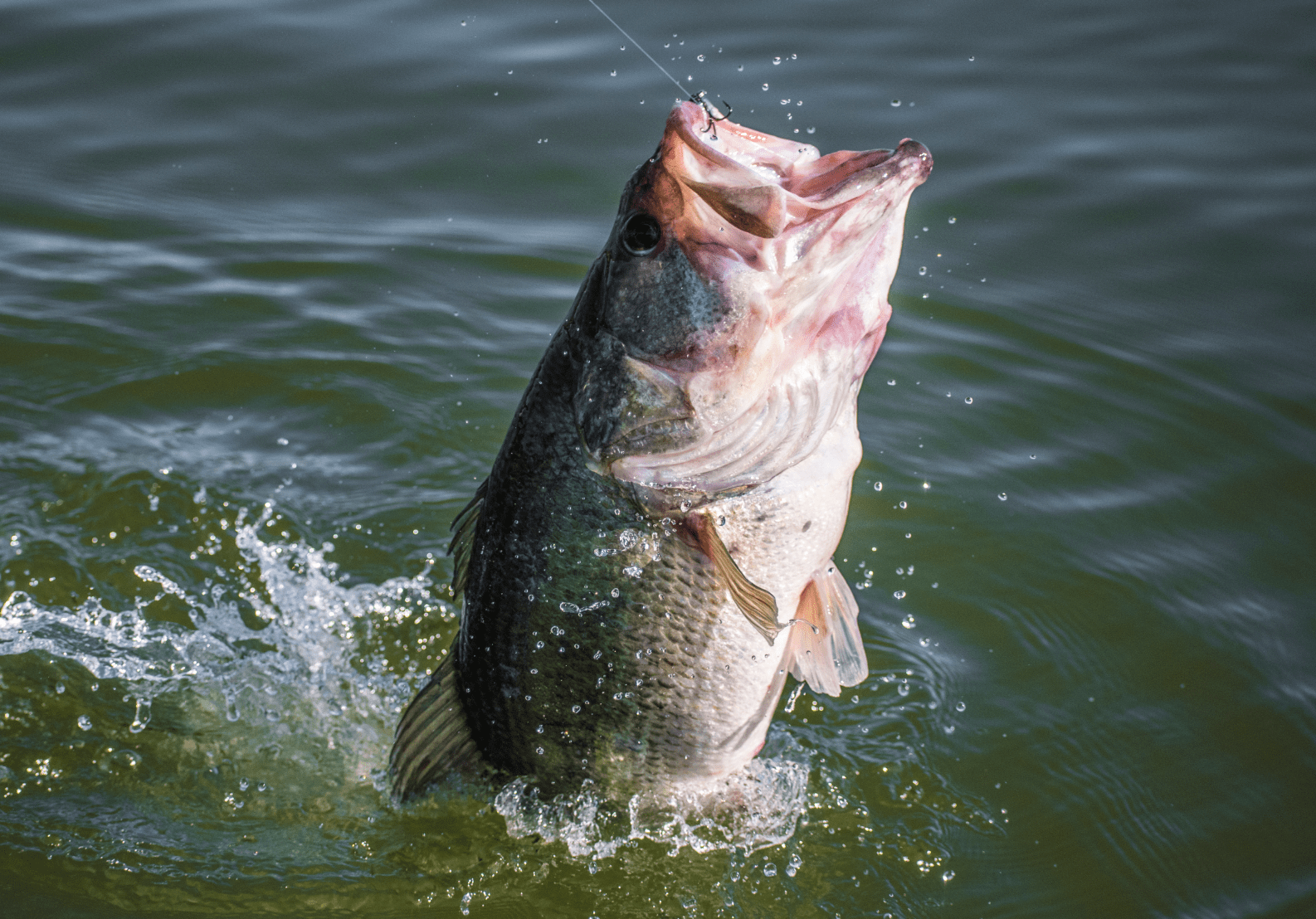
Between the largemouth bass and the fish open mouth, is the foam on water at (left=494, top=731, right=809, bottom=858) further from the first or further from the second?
the fish open mouth

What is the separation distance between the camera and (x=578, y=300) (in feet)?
9.29

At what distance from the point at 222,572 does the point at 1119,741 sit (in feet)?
10.8

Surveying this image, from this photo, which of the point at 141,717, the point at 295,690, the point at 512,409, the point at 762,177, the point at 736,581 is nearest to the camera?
the point at 762,177

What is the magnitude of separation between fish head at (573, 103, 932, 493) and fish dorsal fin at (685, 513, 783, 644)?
0.30ft

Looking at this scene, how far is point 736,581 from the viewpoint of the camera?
2738 millimetres

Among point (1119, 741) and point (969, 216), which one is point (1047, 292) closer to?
point (969, 216)

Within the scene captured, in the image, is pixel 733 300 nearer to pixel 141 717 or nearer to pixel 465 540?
pixel 465 540

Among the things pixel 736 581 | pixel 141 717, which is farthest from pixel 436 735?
pixel 141 717

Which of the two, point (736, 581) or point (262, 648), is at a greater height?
point (736, 581)

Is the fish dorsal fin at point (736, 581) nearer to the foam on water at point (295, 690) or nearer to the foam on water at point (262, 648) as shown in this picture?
the foam on water at point (295, 690)

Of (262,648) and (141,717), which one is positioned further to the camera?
(262,648)

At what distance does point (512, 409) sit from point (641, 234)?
301 cm

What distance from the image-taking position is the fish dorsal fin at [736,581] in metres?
2.74

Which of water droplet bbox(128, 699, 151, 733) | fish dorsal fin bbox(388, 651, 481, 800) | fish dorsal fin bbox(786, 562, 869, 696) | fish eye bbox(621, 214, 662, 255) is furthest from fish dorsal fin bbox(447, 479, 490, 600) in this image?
water droplet bbox(128, 699, 151, 733)
